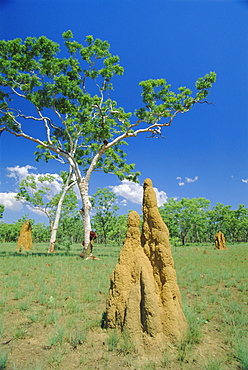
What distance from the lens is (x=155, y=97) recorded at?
16766 millimetres

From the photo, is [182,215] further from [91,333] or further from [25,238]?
[91,333]

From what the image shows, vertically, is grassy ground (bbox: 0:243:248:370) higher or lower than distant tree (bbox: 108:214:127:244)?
lower

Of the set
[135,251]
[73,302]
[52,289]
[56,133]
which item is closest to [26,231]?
[56,133]

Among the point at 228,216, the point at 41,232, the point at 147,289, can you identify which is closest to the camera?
the point at 147,289

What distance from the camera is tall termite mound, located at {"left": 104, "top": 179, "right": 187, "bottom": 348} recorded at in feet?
13.0

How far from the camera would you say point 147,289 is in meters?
4.06

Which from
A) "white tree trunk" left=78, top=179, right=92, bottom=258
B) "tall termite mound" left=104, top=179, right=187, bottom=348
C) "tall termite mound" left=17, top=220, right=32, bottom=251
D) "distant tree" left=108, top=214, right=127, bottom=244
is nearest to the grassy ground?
"tall termite mound" left=104, top=179, right=187, bottom=348

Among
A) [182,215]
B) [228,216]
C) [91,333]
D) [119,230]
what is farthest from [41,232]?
[91,333]

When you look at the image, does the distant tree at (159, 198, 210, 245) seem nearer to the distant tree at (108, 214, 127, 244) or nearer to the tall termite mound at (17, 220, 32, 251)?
the distant tree at (108, 214, 127, 244)

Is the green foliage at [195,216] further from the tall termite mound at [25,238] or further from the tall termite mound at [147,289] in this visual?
the tall termite mound at [147,289]

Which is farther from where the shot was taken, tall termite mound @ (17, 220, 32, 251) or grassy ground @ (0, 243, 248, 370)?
tall termite mound @ (17, 220, 32, 251)

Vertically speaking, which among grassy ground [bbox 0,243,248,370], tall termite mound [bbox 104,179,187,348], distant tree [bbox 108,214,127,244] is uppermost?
distant tree [bbox 108,214,127,244]

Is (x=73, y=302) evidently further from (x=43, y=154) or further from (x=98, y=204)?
(x=98, y=204)

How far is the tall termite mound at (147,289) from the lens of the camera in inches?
156
